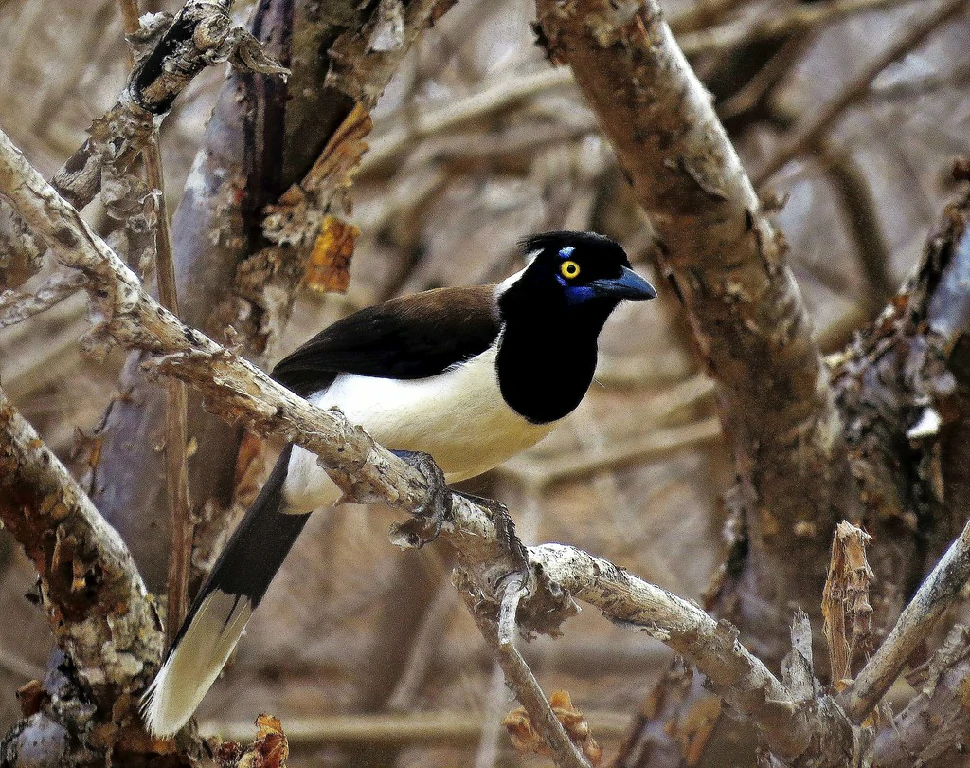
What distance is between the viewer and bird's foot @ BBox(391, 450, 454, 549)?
7.78 ft

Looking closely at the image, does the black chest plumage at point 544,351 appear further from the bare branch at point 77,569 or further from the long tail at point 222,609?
the bare branch at point 77,569

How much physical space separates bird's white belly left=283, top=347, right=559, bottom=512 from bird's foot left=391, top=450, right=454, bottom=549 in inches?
9.0

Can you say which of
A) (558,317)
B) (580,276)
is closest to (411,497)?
(558,317)

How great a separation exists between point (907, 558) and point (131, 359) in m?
2.48

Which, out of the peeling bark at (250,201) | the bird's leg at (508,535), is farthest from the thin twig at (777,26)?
the bird's leg at (508,535)

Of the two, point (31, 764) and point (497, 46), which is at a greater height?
point (497, 46)

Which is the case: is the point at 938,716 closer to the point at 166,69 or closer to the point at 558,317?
the point at 558,317

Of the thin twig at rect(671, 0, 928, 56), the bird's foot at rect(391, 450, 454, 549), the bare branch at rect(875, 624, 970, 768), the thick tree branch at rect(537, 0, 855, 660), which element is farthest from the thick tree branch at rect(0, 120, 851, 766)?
the thin twig at rect(671, 0, 928, 56)

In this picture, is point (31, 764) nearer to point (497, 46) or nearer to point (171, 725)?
point (171, 725)

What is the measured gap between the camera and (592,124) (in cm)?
541

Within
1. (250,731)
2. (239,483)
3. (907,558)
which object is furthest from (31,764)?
(907,558)

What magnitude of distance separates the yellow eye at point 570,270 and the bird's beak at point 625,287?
2.3 inches

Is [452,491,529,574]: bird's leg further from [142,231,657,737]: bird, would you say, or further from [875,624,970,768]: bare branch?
[875,624,970,768]: bare branch

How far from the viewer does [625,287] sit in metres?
2.77
